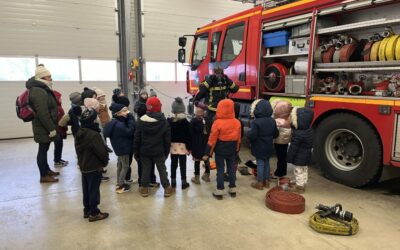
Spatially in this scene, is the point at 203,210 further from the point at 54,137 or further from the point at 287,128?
the point at 54,137

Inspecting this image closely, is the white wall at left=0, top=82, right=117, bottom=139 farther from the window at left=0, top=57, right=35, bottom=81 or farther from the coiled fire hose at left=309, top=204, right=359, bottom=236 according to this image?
the coiled fire hose at left=309, top=204, right=359, bottom=236

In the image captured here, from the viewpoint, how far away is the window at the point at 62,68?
8.82m

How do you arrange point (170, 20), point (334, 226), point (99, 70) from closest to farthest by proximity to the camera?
point (334, 226)
point (99, 70)
point (170, 20)

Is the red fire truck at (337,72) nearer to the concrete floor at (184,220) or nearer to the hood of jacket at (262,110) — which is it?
the concrete floor at (184,220)

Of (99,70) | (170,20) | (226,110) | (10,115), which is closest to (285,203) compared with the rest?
(226,110)

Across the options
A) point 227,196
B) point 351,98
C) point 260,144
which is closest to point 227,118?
point 260,144

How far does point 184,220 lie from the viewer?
3436mm

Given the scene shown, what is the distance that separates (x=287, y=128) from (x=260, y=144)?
1.99 ft

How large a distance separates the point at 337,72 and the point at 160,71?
684 cm

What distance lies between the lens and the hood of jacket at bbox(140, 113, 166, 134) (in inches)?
151

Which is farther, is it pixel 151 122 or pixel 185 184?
pixel 185 184

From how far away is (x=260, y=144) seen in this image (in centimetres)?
423

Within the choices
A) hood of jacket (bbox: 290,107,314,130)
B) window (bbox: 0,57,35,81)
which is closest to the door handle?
hood of jacket (bbox: 290,107,314,130)

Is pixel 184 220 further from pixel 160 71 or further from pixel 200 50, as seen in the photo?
pixel 160 71
